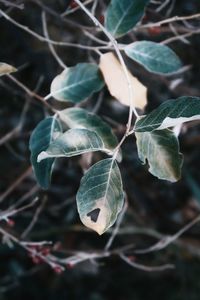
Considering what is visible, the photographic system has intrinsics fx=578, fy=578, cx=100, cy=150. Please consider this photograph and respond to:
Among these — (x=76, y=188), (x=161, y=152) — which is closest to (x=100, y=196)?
(x=161, y=152)

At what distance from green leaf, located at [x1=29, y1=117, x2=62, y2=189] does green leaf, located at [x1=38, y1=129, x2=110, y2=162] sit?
0.56ft

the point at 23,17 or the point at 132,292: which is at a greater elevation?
the point at 23,17

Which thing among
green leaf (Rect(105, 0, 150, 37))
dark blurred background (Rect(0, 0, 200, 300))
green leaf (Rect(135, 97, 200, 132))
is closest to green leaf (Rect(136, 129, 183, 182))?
green leaf (Rect(135, 97, 200, 132))

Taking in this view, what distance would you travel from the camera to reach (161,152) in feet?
3.20

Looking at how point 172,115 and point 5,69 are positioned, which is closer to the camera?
point 172,115

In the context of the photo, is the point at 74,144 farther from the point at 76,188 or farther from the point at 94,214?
the point at 76,188

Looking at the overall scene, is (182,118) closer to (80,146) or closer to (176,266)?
(80,146)

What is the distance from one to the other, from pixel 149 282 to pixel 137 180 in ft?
1.80

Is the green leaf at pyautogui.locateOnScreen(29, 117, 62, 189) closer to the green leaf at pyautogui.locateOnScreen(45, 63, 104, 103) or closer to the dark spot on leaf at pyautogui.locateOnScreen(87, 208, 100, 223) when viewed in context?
the green leaf at pyautogui.locateOnScreen(45, 63, 104, 103)

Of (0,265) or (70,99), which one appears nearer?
(70,99)

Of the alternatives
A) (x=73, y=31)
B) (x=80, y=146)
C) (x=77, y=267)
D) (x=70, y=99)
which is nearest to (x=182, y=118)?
(x=80, y=146)

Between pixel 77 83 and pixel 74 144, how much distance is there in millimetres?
362

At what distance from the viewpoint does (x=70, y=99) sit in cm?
119

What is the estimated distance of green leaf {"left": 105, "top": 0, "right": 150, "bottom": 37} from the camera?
1.18m
